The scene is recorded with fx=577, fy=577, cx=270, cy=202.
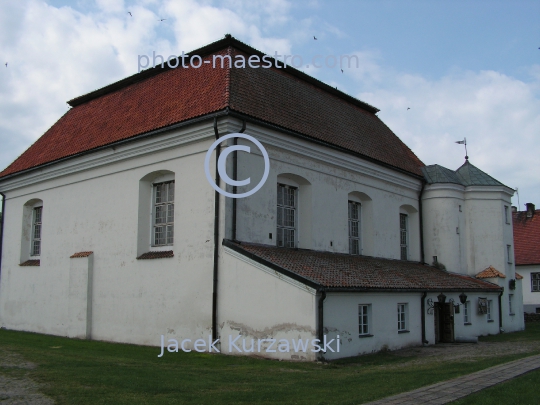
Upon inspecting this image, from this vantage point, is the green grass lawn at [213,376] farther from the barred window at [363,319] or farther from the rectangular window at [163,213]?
the rectangular window at [163,213]

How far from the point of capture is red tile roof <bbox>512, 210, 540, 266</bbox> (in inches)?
1586

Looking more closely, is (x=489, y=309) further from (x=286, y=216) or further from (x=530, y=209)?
(x=530, y=209)

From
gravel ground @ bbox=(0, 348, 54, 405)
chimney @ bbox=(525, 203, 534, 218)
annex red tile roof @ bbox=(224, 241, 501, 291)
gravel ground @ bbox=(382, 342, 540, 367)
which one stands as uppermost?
chimney @ bbox=(525, 203, 534, 218)

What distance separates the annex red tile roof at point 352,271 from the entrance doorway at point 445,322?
755 mm

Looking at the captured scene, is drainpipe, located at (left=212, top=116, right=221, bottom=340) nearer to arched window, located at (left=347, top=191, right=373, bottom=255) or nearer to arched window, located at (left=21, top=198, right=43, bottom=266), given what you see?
arched window, located at (left=347, top=191, right=373, bottom=255)

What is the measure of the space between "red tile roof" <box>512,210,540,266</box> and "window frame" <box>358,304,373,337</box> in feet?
92.5

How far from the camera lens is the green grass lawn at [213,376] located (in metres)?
9.11

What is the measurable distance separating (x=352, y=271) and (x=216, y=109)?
619cm

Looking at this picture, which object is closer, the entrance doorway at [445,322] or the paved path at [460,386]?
the paved path at [460,386]

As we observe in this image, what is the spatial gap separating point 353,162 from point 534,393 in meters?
13.0

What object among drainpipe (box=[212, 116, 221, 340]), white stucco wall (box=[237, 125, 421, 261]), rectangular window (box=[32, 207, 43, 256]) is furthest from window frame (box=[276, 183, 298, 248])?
rectangular window (box=[32, 207, 43, 256])

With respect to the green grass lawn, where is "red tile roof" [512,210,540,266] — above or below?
above

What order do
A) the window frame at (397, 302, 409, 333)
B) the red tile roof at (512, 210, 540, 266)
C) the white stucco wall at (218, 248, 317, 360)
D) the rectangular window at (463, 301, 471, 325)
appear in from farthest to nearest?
the red tile roof at (512, 210, 540, 266) → the rectangular window at (463, 301, 471, 325) → the window frame at (397, 302, 409, 333) → the white stucco wall at (218, 248, 317, 360)

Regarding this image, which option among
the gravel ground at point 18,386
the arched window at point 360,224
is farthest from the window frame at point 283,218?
the gravel ground at point 18,386
